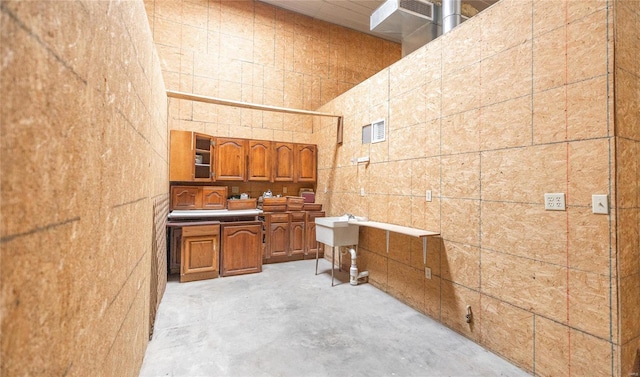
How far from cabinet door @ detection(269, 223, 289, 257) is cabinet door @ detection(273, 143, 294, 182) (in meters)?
0.86

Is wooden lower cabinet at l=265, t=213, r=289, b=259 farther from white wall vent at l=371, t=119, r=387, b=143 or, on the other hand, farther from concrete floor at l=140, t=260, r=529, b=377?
white wall vent at l=371, t=119, r=387, b=143

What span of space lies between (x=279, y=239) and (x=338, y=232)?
1.41 meters

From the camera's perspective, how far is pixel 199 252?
3.80 meters

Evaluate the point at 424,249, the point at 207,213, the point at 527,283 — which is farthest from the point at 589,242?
the point at 207,213

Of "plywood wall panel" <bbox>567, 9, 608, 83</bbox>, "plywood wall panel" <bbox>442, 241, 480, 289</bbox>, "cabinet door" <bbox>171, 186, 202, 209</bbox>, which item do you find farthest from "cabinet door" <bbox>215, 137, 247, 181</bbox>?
"plywood wall panel" <bbox>567, 9, 608, 83</bbox>

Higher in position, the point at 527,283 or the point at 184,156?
the point at 184,156

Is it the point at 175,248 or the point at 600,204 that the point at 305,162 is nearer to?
the point at 175,248

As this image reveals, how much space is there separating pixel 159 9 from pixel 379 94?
3.88 m

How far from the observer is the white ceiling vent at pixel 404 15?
143 inches

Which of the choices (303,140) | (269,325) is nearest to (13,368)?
(269,325)

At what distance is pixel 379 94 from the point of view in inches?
142

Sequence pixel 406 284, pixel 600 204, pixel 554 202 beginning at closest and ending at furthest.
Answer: pixel 600 204
pixel 554 202
pixel 406 284

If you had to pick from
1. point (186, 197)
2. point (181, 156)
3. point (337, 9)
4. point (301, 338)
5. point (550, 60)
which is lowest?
point (301, 338)

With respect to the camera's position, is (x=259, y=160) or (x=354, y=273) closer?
(x=354, y=273)
